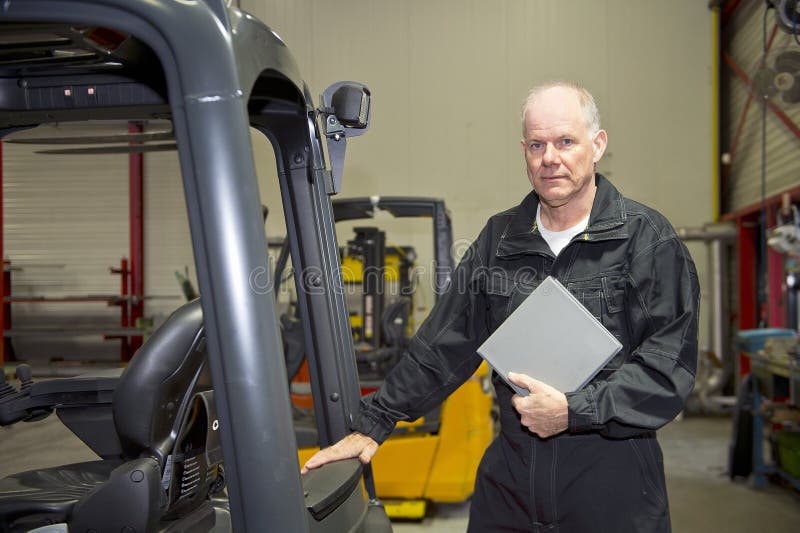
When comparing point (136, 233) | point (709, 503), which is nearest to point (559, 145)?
point (709, 503)

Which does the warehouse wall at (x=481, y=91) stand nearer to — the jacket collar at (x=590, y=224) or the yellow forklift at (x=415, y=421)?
the yellow forklift at (x=415, y=421)

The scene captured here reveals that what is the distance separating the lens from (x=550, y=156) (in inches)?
79.2

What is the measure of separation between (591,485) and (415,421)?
2.72 m

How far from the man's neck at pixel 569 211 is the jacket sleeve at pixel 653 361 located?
0.83ft

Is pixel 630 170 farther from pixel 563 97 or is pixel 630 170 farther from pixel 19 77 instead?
pixel 19 77

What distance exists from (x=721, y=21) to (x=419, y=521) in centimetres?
848

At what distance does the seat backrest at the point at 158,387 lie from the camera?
5.91 ft

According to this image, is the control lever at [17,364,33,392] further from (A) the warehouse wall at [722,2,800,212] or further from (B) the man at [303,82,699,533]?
(A) the warehouse wall at [722,2,800,212]

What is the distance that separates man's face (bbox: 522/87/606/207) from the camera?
2.02 meters

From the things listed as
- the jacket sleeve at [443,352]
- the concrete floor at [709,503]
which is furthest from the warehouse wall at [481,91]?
the jacket sleeve at [443,352]

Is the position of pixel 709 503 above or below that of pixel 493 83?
below

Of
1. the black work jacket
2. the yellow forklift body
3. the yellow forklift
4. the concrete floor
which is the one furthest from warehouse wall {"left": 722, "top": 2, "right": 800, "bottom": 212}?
the black work jacket

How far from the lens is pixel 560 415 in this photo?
186 centimetres

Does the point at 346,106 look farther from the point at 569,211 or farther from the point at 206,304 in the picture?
the point at 206,304
